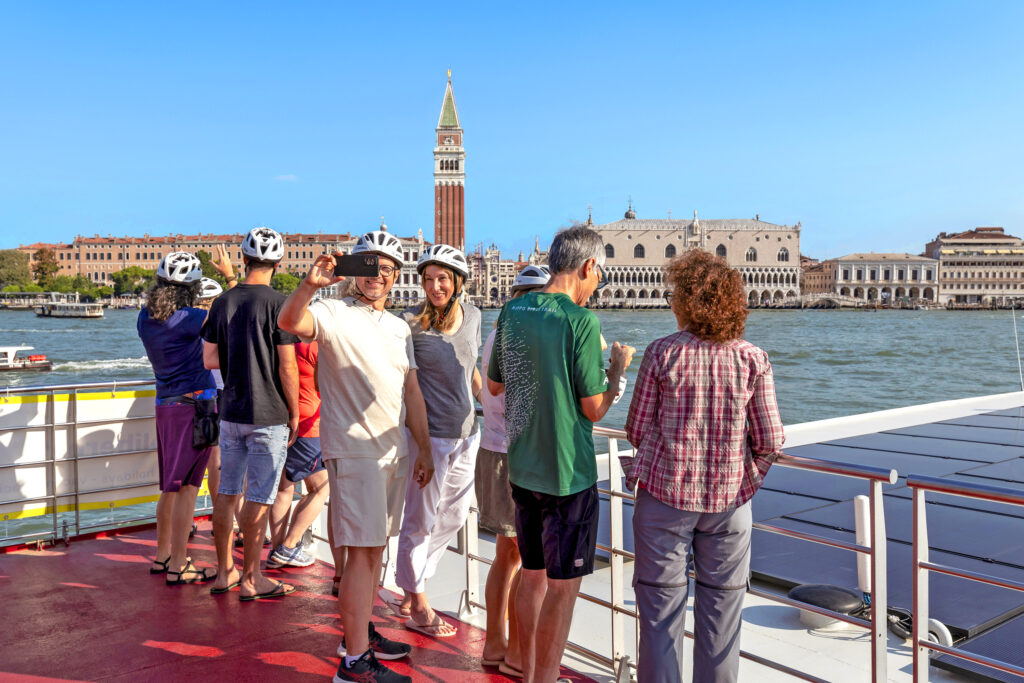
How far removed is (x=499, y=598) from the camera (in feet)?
6.98

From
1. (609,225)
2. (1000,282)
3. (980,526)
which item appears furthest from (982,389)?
(1000,282)

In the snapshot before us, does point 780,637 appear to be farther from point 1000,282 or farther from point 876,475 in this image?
point 1000,282

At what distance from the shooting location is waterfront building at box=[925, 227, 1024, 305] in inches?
3506

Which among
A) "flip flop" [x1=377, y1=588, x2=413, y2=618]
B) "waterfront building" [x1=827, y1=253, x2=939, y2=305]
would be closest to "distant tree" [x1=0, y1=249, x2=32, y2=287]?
"waterfront building" [x1=827, y1=253, x2=939, y2=305]

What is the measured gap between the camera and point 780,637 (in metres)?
2.48

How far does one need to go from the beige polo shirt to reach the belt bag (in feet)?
3.38

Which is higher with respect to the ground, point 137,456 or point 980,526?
point 137,456

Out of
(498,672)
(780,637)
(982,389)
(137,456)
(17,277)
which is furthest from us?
(17,277)

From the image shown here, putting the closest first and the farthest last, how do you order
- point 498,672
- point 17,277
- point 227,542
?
point 498,672, point 227,542, point 17,277

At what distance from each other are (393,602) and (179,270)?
1.39m

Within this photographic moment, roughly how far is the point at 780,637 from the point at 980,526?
202cm

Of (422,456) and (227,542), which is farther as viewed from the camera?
(227,542)

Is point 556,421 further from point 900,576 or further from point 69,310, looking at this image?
point 69,310

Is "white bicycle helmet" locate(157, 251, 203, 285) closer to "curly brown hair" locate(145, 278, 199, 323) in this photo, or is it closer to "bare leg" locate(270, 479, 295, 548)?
"curly brown hair" locate(145, 278, 199, 323)
